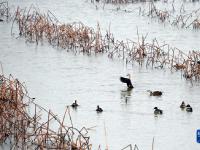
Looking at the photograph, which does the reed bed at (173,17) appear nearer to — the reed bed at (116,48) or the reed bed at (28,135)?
the reed bed at (116,48)

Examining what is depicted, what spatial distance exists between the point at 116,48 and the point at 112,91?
10.3 feet

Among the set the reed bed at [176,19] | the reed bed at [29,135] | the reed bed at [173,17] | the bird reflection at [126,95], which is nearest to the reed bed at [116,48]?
the bird reflection at [126,95]

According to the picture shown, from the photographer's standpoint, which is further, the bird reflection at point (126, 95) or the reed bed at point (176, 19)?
the reed bed at point (176, 19)

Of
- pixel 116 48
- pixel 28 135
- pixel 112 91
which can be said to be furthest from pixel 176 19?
pixel 28 135

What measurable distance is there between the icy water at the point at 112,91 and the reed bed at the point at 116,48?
0.24 metres

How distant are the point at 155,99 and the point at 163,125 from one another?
147 centimetres

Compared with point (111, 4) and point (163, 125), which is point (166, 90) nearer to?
point (163, 125)

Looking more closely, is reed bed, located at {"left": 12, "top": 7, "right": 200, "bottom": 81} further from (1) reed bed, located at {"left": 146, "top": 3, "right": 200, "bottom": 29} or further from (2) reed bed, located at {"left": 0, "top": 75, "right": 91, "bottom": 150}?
(2) reed bed, located at {"left": 0, "top": 75, "right": 91, "bottom": 150}

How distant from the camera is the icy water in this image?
684cm

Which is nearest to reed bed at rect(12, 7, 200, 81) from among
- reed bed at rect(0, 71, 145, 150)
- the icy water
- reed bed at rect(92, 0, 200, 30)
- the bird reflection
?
the icy water

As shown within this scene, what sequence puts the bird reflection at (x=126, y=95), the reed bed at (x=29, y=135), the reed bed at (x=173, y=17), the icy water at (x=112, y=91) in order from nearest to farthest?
the reed bed at (x=29, y=135), the icy water at (x=112, y=91), the bird reflection at (x=126, y=95), the reed bed at (x=173, y=17)

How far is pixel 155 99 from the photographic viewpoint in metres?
8.66

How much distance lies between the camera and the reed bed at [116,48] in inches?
422

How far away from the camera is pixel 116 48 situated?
1224 centimetres
